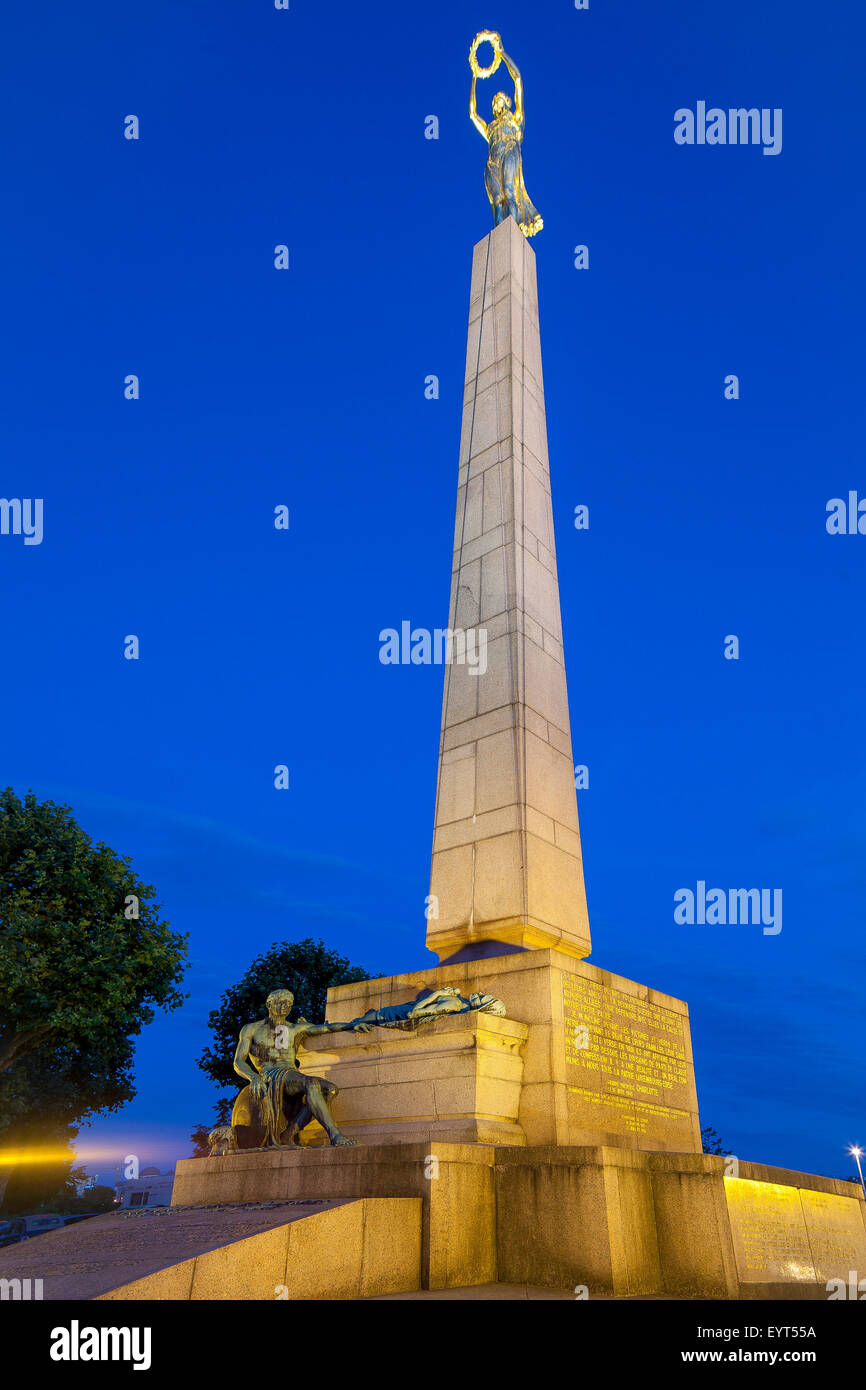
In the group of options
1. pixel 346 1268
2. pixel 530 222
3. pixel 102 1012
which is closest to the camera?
pixel 346 1268

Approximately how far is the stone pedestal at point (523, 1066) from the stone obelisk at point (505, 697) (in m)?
1.31

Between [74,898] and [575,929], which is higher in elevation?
[74,898]

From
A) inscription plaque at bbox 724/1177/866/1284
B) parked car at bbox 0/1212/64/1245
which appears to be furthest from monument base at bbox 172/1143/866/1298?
parked car at bbox 0/1212/64/1245

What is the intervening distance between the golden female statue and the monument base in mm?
18949

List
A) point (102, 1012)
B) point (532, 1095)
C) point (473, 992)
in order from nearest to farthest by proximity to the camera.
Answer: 1. point (532, 1095)
2. point (473, 992)
3. point (102, 1012)

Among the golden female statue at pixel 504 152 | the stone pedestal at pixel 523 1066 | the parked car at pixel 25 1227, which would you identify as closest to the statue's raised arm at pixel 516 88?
the golden female statue at pixel 504 152

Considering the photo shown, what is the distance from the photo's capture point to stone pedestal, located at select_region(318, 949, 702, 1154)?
→ 35.7 ft

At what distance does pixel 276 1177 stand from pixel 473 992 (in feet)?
11.1

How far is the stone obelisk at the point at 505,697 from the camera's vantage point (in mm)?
13820

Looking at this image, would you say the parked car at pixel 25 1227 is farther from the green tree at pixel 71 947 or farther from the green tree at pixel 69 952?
the green tree at pixel 71 947

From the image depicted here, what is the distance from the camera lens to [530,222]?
2130cm

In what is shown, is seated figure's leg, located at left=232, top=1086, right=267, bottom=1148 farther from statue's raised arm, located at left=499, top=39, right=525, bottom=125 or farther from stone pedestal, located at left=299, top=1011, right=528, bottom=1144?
statue's raised arm, located at left=499, top=39, right=525, bottom=125
